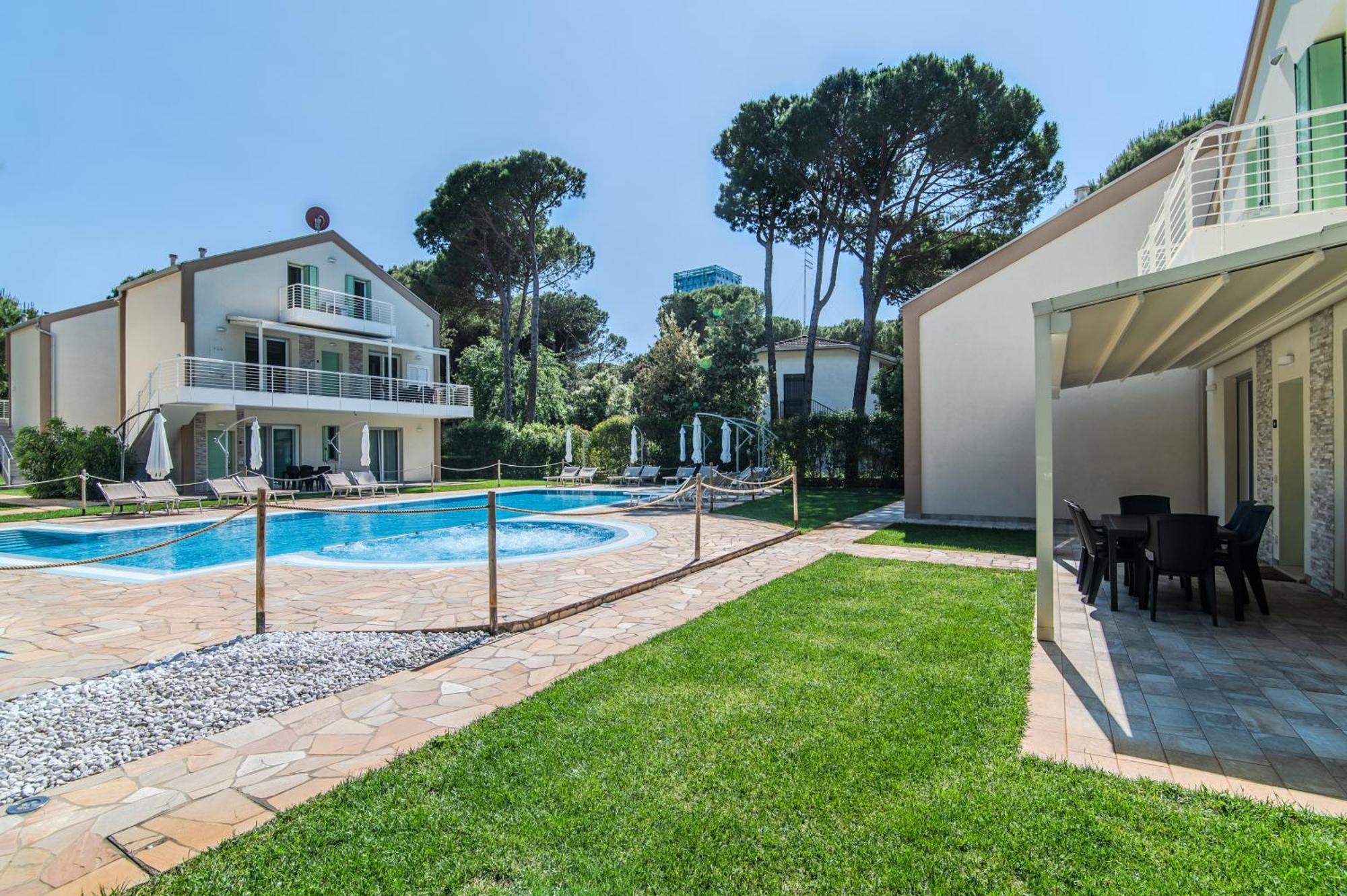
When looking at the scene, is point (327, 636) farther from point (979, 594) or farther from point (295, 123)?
point (295, 123)

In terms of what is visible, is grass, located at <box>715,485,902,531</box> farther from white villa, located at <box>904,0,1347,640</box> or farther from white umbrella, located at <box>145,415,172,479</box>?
white umbrella, located at <box>145,415,172,479</box>

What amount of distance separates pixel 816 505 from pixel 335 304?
19.4 meters

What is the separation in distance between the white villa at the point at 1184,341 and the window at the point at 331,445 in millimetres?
20584

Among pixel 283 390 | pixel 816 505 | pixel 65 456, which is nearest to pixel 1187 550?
pixel 816 505

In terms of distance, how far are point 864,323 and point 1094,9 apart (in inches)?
456

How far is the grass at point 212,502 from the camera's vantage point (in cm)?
1405

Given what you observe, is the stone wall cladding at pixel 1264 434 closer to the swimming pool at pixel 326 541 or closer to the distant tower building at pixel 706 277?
the swimming pool at pixel 326 541

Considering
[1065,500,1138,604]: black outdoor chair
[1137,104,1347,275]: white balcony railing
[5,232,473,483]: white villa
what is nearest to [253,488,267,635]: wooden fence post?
[1065,500,1138,604]: black outdoor chair

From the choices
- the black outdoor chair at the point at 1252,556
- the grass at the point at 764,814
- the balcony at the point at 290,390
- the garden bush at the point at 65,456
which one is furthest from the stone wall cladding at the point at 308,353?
the black outdoor chair at the point at 1252,556

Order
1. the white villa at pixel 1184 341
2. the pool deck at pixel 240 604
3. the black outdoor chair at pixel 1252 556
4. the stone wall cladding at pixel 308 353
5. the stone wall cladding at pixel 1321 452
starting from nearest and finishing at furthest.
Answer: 1. the pool deck at pixel 240 604
2. the white villa at pixel 1184 341
3. the black outdoor chair at pixel 1252 556
4. the stone wall cladding at pixel 1321 452
5. the stone wall cladding at pixel 308 353

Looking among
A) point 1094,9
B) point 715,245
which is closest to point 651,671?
point 1094,9

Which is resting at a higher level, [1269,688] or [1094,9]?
[1094,9]

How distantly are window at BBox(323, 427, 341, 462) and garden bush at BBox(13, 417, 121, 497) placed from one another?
615 cm

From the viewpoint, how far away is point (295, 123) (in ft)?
56.2
